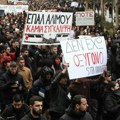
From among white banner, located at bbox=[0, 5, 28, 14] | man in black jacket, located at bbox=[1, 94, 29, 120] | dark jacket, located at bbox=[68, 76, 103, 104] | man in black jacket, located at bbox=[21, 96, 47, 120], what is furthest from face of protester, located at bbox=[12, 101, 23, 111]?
white banner, located at bbox=[0, 5, 28, 14]

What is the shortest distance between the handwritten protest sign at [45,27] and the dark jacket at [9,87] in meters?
3.47

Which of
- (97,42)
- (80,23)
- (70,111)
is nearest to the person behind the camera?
(70,111)

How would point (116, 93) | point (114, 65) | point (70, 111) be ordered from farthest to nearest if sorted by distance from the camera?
point (114, 65) → point (116, 93) → point (70, 111)

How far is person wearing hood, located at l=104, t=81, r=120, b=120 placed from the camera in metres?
7.61

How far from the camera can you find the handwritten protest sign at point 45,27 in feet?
38.6

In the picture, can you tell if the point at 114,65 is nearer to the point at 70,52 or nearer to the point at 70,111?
the point at 70,52

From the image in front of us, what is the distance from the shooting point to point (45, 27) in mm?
11992

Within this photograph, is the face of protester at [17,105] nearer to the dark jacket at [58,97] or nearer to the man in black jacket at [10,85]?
the dark jacket at [58,97]

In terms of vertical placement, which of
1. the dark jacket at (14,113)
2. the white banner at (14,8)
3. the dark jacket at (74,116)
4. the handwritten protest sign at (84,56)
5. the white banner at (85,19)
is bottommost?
the white banner at (14,8)

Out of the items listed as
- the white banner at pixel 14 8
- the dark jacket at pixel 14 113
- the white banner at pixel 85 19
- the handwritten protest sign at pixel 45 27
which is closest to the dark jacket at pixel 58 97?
the dark jacket at pixel 14 113

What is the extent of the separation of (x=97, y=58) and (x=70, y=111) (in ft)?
7.39

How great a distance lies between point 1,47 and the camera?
12.6 meters

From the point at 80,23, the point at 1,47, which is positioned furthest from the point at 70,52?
the point at 80,23

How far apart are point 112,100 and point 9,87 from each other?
5.71 feet
